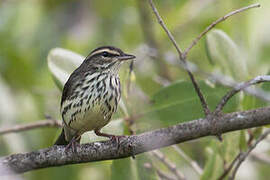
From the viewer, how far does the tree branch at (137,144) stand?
421 cm

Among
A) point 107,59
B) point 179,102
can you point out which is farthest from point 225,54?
point 107,59

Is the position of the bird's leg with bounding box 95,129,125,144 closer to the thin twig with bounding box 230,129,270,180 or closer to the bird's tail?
the bird's tail

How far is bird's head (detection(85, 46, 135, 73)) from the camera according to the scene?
5.67 meters

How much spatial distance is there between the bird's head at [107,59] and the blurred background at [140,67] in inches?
4.3

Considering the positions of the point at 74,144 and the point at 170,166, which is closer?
the point at 74,144

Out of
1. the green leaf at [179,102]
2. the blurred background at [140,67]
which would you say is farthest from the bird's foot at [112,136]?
the green leaf at [179,102]

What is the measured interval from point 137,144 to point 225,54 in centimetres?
122

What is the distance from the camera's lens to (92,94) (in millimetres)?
5383

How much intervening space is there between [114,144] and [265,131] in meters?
1.30

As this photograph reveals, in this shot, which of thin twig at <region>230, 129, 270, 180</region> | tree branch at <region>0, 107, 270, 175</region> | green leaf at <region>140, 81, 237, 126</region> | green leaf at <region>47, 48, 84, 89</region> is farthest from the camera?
green leaf at <region>47, 48, 84, 89</region>

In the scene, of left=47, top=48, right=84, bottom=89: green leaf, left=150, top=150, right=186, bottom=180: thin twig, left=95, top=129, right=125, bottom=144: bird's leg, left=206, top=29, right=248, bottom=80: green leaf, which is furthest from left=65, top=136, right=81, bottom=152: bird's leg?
left=206, top=29, right=248, bottom=80: green leaf

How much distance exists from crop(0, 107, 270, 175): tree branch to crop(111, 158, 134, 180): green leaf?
22 cm

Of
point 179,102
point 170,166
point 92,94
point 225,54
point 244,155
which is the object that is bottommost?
point 170,166

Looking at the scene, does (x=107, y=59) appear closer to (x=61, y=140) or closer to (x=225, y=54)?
(x=61, y=140)
